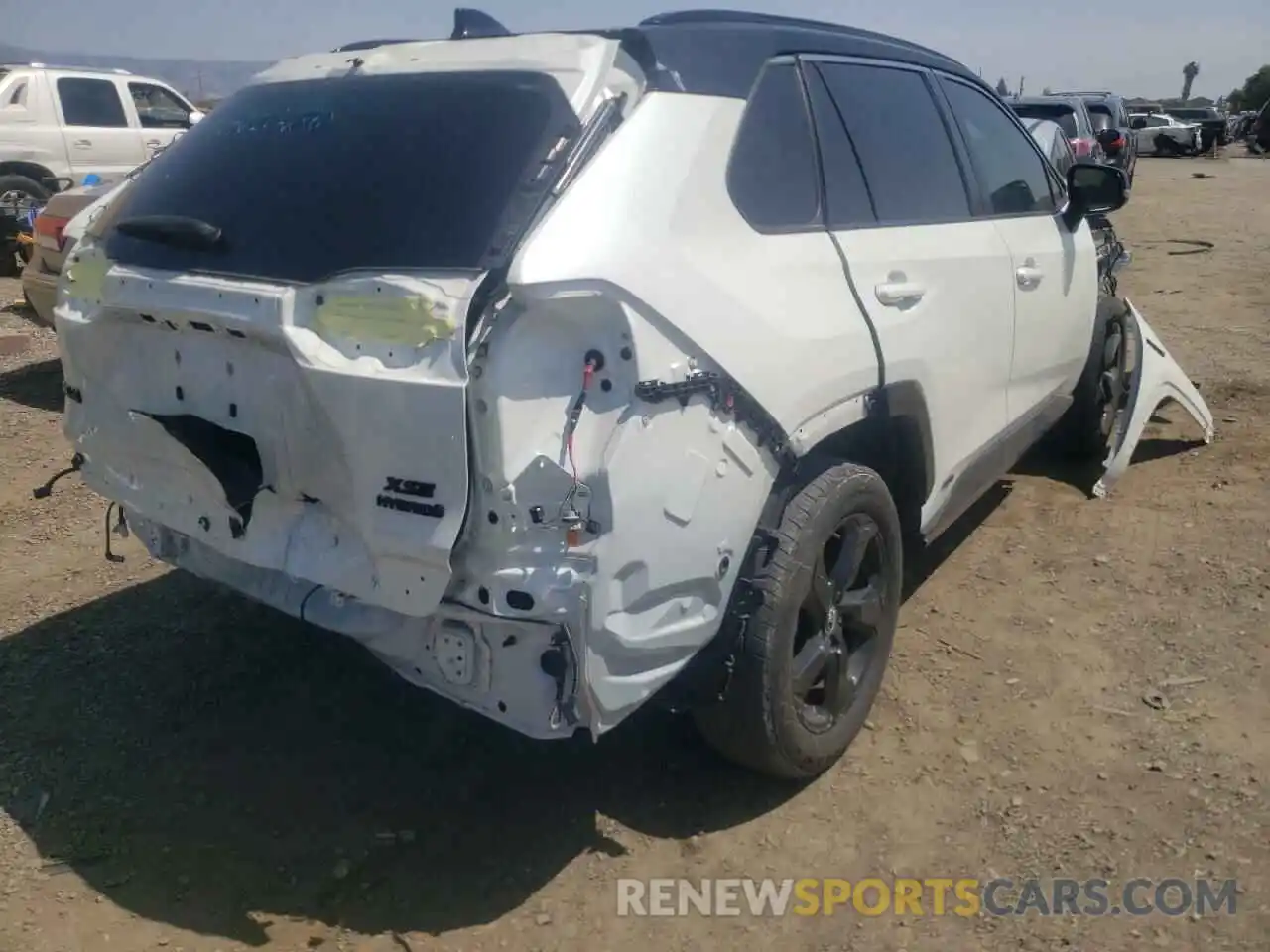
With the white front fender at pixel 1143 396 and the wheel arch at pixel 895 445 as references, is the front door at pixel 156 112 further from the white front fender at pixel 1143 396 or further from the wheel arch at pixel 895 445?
the wheel arch at pixel 895 445

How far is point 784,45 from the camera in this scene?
3.06 meters

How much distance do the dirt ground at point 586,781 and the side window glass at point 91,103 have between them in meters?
9.34

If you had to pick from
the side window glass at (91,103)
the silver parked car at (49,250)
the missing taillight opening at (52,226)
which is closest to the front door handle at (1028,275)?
the silver parked car at (49,250)

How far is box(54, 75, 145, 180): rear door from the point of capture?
12.1 meters

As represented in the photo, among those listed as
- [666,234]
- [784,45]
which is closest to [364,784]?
[666,234]

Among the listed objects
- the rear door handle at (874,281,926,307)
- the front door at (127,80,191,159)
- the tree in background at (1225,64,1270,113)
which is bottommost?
the tree in background at (1225,64,1270,113)

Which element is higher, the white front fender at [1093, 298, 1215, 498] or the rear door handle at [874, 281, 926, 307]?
the rear door handle at [874, 281, 926, 307]

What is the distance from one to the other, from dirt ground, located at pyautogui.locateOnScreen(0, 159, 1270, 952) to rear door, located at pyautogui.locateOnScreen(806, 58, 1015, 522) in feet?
2.59

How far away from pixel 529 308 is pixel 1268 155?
132 feet

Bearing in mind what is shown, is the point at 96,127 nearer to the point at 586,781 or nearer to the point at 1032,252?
the point at 1032,252

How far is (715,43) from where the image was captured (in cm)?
280

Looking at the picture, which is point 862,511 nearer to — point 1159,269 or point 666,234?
point 666,234

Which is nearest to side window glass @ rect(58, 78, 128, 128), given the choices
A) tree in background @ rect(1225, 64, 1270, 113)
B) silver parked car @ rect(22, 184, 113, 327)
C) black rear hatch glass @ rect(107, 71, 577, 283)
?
silver parked car @ rect(22, 184, 113, 327)

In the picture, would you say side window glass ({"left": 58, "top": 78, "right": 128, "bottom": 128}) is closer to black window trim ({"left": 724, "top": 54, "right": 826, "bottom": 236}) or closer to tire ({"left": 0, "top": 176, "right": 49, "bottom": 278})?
tire ({"left": 0, "top": 176, "right": 49, "bottom": 278})
